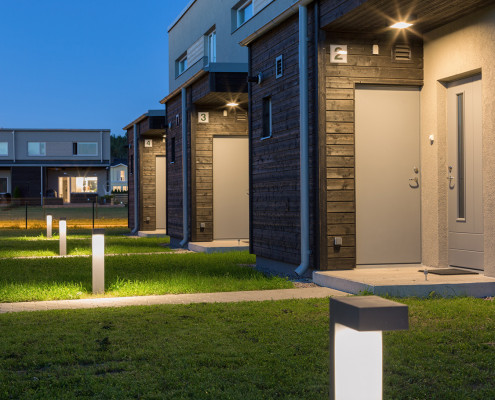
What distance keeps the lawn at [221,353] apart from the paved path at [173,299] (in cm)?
57

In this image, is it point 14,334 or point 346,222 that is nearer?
point 14,334

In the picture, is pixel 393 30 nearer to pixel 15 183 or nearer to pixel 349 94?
Answer: pixel 349 94

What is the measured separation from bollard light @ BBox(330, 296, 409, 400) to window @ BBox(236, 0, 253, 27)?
19.0 m

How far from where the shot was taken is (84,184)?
202 feet

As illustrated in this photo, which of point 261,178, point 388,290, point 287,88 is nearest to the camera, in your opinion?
point 388,290

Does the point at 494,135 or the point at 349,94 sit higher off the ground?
the point at 349,94

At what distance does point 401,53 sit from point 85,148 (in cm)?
4966

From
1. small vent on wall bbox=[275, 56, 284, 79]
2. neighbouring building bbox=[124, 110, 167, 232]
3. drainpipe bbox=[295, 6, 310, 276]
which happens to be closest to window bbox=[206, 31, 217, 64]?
neighbouring building bbox=[124, 110, 167, 232]

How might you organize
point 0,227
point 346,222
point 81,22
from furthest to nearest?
point 81,22, point 0,227, point 346,222

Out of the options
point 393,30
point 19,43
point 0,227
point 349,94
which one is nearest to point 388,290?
point 349,94

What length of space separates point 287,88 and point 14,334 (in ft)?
21.5

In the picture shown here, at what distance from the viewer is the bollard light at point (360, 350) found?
2.53m

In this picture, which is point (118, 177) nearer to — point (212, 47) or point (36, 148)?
point (36, 148)

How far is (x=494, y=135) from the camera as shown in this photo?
29.2 ft
